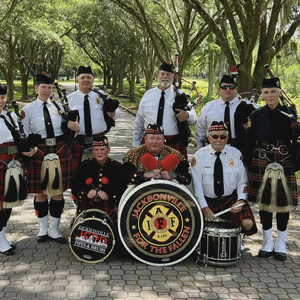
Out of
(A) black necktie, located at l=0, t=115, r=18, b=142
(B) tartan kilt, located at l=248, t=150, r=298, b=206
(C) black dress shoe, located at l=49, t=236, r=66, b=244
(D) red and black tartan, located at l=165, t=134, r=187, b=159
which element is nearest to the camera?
(A) black necktie, located at l=0, t=115, r=18, b=142

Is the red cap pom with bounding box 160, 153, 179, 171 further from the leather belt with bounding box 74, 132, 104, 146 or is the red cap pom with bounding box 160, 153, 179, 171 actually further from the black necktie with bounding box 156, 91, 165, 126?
the leather belt with bounding box 74, 132, 104, 146

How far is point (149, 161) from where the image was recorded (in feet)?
14.8

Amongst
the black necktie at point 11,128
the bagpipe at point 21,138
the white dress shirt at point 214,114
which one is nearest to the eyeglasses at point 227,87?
the white dress shirt at point 214,114

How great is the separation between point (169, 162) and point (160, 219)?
0.61 metres

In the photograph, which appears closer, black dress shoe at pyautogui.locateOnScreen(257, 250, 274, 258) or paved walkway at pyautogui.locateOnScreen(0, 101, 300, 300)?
paved walkway at pyautogui.locateOnScreen(0, 101, 300, 300)

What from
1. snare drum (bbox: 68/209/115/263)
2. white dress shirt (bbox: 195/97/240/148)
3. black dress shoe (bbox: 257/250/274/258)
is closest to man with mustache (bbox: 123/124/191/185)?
snare drum (bbox: 68/209/115/263)

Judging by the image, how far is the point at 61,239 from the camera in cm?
512

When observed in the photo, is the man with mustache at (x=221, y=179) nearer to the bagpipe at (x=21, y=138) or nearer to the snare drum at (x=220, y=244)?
the snare drum at (x=220, y=244)

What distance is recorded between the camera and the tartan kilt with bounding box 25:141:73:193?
4961 millimetres

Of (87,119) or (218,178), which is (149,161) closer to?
(218,178)

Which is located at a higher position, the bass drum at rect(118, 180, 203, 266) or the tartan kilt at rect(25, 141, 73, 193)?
the tartan kilt at rect(25, 141, 73, 193)

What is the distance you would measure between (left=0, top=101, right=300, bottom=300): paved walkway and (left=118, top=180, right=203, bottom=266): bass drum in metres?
0.26

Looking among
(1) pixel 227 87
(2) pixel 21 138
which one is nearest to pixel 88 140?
(2) pixel 21 138

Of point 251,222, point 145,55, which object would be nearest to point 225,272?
point 251,222
